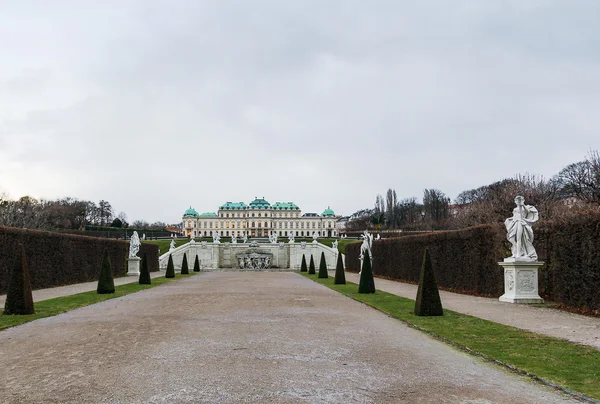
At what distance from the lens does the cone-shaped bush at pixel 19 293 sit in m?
10.0

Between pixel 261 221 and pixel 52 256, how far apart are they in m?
106

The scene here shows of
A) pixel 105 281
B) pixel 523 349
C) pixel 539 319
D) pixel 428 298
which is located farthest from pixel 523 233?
pixel 105 281

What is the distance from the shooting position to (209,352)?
6121mm

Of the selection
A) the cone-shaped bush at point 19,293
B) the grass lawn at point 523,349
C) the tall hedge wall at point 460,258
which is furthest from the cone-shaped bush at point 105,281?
the tall hedge wall at point 460,258

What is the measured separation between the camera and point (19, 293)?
1007 cm

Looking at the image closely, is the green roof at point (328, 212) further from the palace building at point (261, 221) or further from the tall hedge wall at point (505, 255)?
the tall hedge wall at point (505, 255)

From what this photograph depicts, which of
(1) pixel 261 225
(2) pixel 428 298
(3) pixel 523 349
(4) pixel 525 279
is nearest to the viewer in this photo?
(3) pixel 523 349

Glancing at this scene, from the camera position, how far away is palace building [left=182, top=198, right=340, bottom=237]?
12375 cm

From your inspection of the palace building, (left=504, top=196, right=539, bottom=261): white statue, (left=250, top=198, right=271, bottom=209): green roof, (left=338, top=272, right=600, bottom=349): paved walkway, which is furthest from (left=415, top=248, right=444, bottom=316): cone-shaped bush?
(left=250, top=198, right=271, bottom=209): green roof

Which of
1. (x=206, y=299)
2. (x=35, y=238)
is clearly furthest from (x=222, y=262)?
(x=206, y=299)

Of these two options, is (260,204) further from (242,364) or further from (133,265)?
(242,364)

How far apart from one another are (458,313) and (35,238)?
15.6m

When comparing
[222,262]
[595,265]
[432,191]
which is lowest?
[222,262]

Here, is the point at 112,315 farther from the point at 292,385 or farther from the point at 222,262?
the point at 222,262
